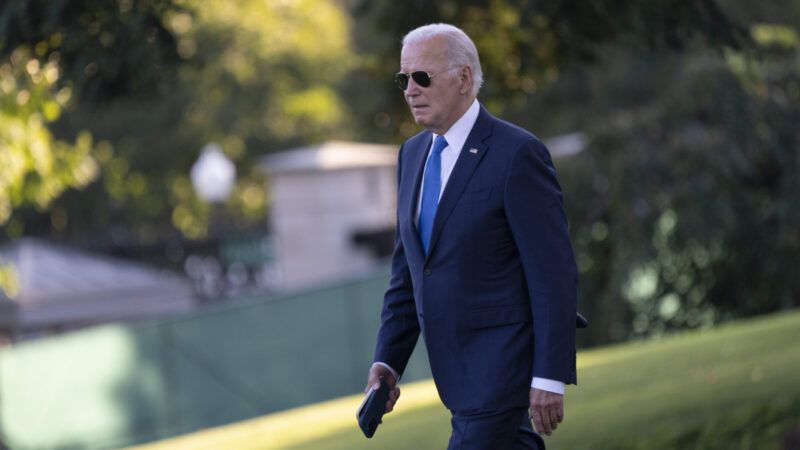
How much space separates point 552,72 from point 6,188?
616cm

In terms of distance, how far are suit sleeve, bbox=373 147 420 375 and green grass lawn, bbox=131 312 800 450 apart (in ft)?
10.2

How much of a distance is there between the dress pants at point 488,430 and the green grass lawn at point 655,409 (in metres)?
3.37

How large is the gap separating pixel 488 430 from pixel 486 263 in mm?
497

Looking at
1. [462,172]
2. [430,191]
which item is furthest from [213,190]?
[462,172]

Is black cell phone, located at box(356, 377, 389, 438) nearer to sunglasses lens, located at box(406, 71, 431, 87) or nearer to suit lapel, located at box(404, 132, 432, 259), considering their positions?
suit lapel, located at box(404, 132, 432, 259)

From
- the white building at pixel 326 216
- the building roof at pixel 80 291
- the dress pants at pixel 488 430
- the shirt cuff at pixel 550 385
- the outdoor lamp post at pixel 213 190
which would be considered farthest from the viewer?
the outdoor lamp post at pixel 213 190

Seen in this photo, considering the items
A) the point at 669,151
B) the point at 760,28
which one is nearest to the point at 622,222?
the point at 669,151

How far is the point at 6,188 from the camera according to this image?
14891mm

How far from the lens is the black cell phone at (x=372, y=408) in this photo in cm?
504

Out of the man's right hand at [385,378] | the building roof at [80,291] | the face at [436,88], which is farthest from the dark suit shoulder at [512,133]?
the building roof at [80,291]

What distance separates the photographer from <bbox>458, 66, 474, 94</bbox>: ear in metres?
4.82

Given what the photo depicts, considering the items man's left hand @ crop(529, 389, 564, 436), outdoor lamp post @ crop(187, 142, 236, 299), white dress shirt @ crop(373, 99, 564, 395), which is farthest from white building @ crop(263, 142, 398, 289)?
man's left hand @ crop(529, 389, 564, 436)

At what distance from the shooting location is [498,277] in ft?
15.6

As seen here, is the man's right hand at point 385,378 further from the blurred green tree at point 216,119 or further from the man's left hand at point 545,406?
the blurred green tree at point 216,119
